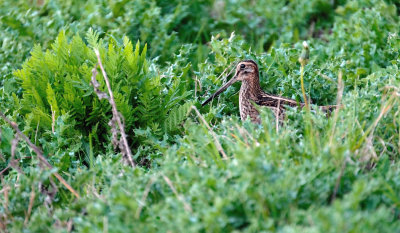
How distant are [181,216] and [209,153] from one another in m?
0.94

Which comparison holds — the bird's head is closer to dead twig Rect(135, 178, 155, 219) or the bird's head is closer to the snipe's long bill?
the snipe's long bill

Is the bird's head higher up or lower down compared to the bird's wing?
higher up

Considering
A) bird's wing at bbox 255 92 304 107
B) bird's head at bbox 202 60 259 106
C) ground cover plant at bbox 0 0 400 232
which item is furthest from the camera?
bird's head at bbox 202 60 259 106

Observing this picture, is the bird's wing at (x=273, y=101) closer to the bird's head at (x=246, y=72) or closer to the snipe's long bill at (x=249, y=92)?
the snipe's long bill at (x=249, y=92)

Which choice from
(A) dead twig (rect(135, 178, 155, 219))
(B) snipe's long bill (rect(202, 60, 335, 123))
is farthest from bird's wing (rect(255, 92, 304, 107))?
(A) dead twig (rect(135, 178, 155, 219))

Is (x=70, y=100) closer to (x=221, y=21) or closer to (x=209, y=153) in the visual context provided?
(x=209, y=153)

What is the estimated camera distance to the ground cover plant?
11.0 ft

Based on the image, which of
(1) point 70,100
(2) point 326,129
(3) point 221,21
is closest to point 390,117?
(2) point 326,129

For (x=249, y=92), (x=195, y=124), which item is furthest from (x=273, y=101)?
(x=195, y=124)

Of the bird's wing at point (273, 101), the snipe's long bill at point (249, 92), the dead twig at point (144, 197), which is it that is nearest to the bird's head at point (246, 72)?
the snipe's long bill at point (249, 92)

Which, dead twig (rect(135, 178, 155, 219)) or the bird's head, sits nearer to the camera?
dead twig (rect(135, 178, 155, 219))

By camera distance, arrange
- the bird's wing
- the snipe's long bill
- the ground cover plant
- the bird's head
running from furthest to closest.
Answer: the bird's head < the snipe's long bill < the bird's wing < the ground cover plant

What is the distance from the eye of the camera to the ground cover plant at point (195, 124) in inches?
131

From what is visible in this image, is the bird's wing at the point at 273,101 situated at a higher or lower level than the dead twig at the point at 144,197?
lower
